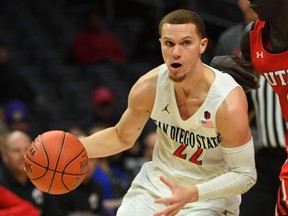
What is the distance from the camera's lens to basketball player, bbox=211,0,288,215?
526cm

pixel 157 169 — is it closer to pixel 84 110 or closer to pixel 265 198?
pixel 265 198

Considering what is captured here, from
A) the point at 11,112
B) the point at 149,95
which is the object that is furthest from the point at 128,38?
the point at 149,95

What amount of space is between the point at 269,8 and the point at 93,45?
772cm

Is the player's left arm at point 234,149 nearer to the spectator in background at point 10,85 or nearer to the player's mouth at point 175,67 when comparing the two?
the player's mouth at point 175,67

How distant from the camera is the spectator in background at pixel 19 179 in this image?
7.89 m

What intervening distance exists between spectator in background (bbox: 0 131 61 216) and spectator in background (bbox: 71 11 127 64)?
4.83 metres

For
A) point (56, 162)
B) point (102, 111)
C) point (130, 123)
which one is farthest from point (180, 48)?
point (102, 111)

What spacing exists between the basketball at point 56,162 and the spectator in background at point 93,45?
24.3 ft

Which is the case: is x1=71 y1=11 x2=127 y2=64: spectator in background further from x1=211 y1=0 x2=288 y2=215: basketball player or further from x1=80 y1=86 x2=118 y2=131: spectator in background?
x1=211 y1=0 x2=288 y2=215: basketball player

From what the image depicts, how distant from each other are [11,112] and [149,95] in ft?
17.7

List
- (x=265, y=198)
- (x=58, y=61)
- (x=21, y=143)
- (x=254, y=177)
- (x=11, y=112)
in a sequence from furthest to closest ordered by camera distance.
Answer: (x=58, y=61) → (x=11, y=112) → (x=21, y=143) → (x=265, y=198) → (x=254, y=177)

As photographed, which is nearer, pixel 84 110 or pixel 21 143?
pixel 21 143

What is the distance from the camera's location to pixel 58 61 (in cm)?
1326

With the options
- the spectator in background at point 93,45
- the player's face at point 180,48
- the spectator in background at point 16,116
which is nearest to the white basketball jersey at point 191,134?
the player's face at point 180,48
